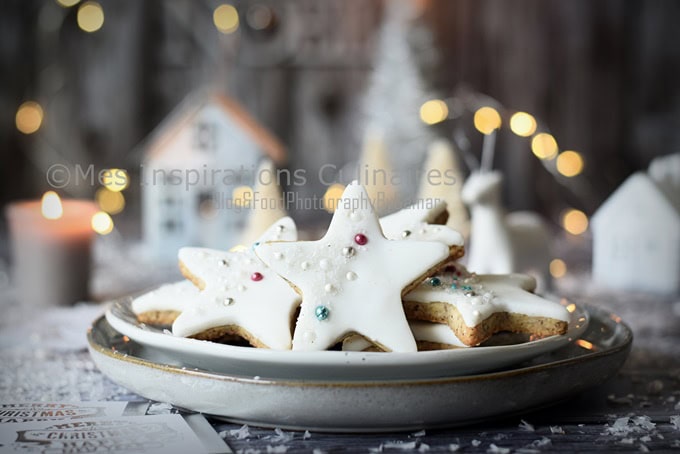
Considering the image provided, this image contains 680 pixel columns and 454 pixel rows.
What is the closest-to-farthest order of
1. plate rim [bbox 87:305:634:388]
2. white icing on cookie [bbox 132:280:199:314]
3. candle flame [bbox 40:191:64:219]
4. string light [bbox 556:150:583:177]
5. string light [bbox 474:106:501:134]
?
plate rim [bbox 87:305:634:388] < white icing on cookie [bbox 132:280:199:314] < candle flame [bbox 40:191:64:219] < string light [bbox 474:106:501:134] < string light [bbox 556:150:583:177]

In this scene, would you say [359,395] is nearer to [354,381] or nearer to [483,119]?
[354,381]

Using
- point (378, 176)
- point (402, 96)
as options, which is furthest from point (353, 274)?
point (402, 96)

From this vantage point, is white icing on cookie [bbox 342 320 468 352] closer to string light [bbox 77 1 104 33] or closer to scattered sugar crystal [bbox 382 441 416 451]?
scattered sugar crystal [bbox 382 441 416 451]

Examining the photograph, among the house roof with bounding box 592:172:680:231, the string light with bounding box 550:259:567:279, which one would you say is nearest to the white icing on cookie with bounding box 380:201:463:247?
the house roof with bounding box 592:172:680:231

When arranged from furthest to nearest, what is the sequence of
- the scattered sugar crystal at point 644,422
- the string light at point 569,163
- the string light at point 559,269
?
1. the string light at point 569,163
2. the string light at point 559,269
3. the scattered sugar crystal at point 644,422

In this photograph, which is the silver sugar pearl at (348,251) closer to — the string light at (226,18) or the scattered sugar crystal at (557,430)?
the scattered sugar crystal at (557,430)

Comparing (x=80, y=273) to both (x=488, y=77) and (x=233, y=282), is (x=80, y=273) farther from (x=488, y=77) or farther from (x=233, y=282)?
(x=488, y=77)

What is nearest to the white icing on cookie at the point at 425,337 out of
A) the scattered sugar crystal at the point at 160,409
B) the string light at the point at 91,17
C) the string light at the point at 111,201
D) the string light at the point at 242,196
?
the scattered sugar crystal at the point at 160,409
